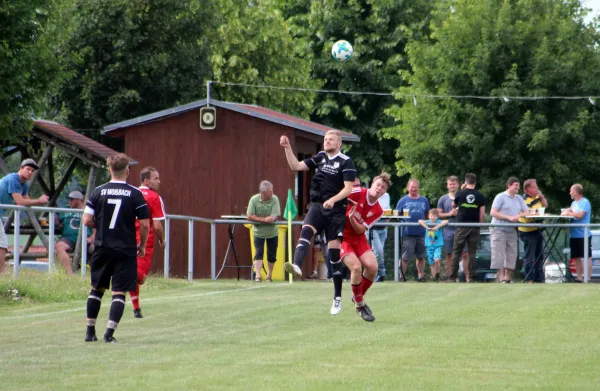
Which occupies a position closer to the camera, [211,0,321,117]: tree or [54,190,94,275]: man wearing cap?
[54,190,94,275]: man wearing cap

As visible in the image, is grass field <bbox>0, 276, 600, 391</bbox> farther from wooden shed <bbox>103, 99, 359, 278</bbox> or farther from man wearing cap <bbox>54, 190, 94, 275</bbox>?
wooden shed <bbox>103, 99, 359, 278</bbox>

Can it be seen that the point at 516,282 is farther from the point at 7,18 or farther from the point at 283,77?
the point at 283,77

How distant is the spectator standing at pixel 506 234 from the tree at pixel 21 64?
975cm

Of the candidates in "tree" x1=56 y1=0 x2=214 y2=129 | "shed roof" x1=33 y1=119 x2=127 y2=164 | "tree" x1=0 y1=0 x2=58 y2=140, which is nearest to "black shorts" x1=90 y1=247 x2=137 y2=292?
"tree" x1=0 y1=0 x2=58 y2=140

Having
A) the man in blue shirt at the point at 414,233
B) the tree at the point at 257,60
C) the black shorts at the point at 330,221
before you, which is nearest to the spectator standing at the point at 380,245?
the man in blue shirt at the point at 414,233

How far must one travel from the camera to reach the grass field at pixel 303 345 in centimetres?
826

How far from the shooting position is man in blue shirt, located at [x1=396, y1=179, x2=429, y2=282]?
952 inches

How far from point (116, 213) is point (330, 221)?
10.3ft

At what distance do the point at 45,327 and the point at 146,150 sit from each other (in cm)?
1584

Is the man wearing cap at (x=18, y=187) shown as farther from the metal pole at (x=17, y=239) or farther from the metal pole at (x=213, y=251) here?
the metal pole at (x=213, y=251)

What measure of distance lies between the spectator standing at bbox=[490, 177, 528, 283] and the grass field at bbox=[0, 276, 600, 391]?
593 cm

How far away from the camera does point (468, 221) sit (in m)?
24.1

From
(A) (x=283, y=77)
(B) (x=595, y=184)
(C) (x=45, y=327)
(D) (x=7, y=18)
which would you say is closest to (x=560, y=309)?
(C) (x=45, y=327)

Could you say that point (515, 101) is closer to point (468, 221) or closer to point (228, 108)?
point (228, 108)
